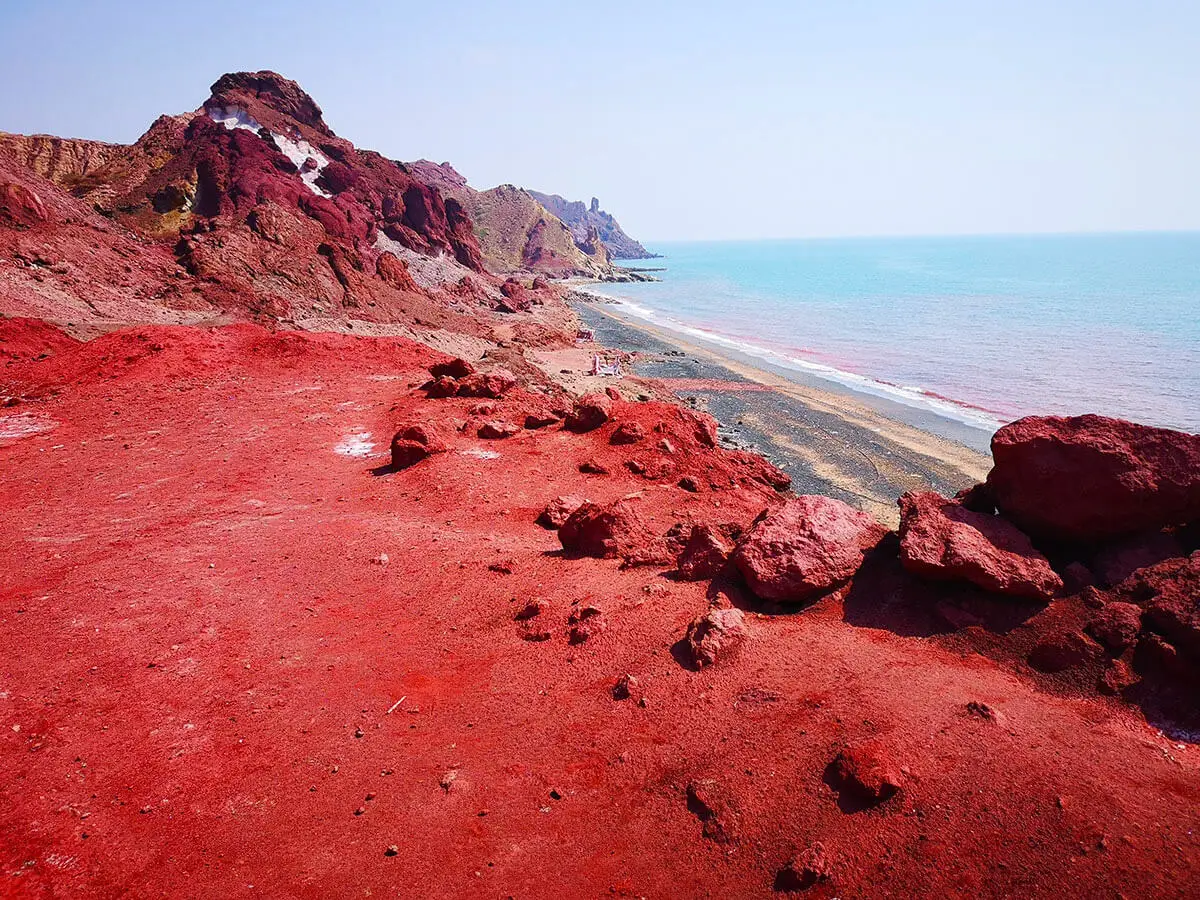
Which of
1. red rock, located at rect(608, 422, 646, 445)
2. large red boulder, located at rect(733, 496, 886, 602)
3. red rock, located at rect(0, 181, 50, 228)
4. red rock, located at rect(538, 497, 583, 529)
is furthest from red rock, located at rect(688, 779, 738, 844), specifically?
red rock, located at rect(0, 181, 50, 228)

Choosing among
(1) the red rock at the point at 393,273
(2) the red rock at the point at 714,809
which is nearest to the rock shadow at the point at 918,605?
(2) the red rock at the point at 714,809

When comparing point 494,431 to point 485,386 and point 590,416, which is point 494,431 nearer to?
point 590,416

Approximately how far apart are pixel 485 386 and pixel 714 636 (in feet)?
39.6

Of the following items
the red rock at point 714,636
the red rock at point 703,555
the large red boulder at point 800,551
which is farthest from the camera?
the red rock at point 703,555

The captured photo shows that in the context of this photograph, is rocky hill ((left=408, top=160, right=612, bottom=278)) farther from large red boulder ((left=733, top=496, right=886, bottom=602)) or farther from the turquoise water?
large red boulder ((left=733, top=496, right=886, bottom=602))

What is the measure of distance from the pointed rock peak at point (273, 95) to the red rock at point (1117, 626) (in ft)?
190

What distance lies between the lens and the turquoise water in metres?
31.7

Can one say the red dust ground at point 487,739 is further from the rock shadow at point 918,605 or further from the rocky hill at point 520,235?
the rocky hill at point 520,235

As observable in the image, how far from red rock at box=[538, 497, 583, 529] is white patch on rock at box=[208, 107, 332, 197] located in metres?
43.4

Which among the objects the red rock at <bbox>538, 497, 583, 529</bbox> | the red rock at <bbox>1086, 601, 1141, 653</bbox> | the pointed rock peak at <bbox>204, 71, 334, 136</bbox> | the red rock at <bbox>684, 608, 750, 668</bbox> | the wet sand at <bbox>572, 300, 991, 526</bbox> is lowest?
the wet sand at <bbox>572, 300, 991, 526</bbox>

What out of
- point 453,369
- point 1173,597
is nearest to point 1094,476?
point 1173,597

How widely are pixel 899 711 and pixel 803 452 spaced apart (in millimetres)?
17898

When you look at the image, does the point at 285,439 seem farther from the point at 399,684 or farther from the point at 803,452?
the point at 803,452

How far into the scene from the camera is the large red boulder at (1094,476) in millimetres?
6508
